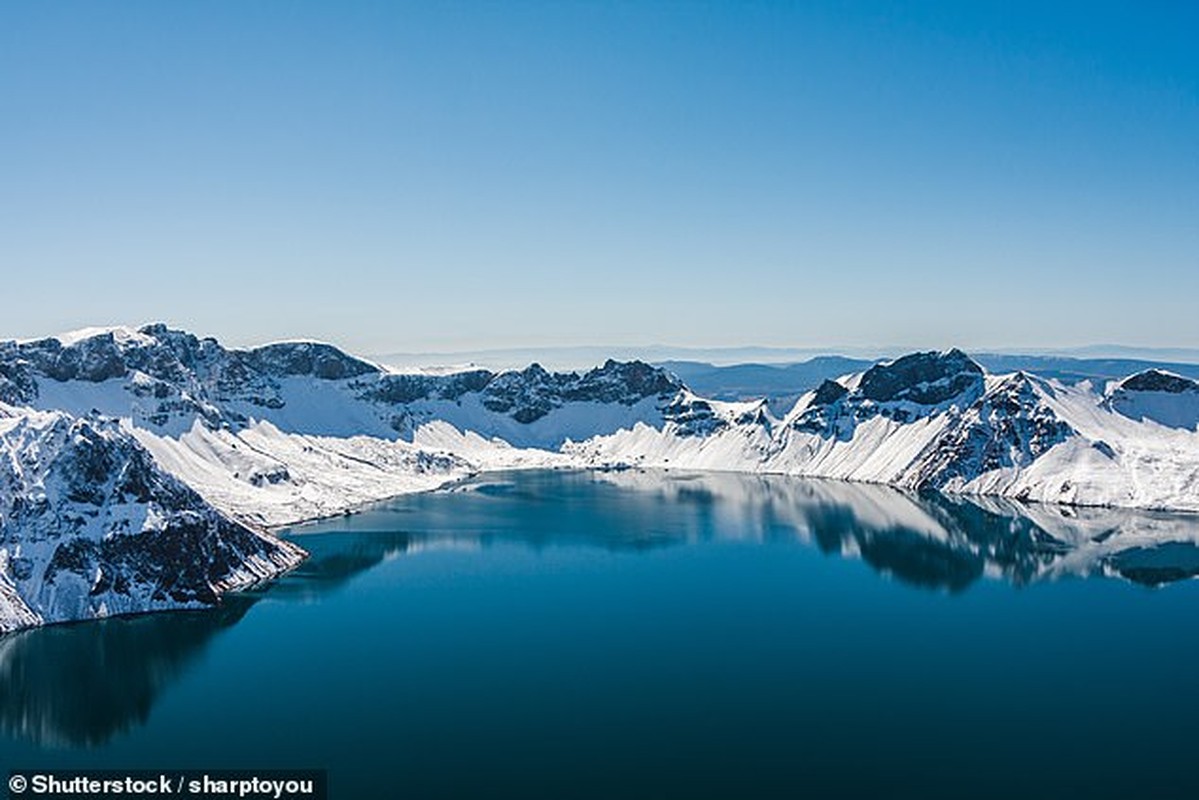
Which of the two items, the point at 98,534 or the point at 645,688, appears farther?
the point at 98,534

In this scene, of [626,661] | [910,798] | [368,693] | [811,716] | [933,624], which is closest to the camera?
[910,798]

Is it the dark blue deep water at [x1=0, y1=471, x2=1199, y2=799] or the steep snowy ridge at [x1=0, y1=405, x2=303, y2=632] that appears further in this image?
the steep snowy ridge at [x1=0, y1=405, x2=303, y2=632]

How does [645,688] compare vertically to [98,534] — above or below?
below

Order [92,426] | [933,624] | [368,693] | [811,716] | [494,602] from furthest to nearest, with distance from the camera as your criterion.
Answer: [92,426]
[494,602]
[933,624]
[368,693]
[811,716]

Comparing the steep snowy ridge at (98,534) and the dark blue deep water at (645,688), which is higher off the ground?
the steep snowy ridge at (98,534)

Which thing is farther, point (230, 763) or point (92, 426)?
point (92, 426)

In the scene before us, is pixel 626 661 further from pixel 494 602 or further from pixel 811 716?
pixel 494 602

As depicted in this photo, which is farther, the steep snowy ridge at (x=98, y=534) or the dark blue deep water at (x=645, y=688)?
the steep snowy ridge at (x=98, y=534)

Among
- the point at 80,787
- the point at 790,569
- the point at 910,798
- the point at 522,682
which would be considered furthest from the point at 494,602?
the point at 910,798
